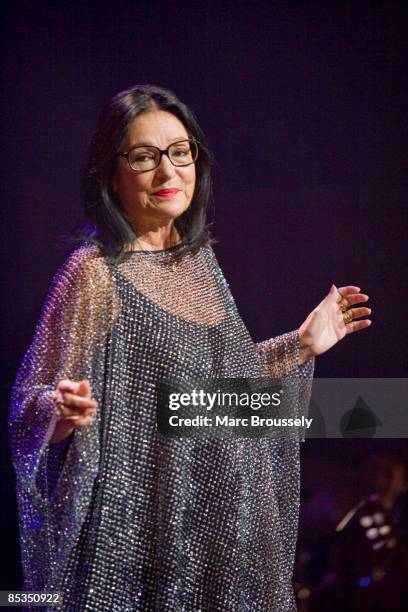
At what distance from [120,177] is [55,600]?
79cm

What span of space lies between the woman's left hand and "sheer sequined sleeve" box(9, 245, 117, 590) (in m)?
0.50

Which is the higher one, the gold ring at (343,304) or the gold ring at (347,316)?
the gold ring at (343,304)

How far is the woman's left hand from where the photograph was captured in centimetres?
170

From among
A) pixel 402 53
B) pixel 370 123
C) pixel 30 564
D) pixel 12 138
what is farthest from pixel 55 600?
pixel 402 53

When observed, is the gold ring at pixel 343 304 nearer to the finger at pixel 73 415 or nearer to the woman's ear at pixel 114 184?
the woman's ear at pixel 114 184

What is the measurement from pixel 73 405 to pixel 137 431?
203mm

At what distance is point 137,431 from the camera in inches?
56.0

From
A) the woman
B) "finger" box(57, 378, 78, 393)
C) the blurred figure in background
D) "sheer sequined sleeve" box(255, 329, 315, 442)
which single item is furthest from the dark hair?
the blurred figure in background

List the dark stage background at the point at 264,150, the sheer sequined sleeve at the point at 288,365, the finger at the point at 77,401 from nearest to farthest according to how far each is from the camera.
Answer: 1. the finger at the point at 77,401
2. the sheer sequined sleeve at the point at 288,365
3. the dark stage background at the point at 264,150

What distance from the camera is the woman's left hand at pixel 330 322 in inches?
67.1

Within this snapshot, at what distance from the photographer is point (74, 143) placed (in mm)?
1929

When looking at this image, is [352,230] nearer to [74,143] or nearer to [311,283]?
[311,283]

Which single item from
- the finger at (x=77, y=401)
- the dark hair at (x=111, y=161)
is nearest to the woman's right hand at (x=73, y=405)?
the finger at (x=77, y=401)

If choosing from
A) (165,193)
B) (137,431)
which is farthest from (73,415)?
(165,193)
